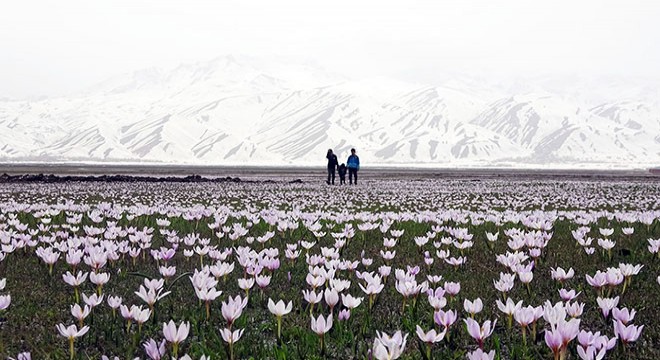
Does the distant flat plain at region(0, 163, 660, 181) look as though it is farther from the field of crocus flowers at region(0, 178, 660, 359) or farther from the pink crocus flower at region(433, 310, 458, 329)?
the pink crocus flower at region(433, 310, 458, 329)

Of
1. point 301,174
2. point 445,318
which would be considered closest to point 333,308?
point 445,318

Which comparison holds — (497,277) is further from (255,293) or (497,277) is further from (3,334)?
(3,334)

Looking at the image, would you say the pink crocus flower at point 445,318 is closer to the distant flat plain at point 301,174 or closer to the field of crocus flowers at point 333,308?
the field of crocus flowers at point 333,308

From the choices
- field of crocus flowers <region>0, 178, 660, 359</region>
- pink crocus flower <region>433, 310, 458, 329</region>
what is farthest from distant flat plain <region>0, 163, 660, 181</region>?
pink crocus flower <region>433, 310, 458, 329</region>

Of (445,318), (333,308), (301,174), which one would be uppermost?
(445,318)

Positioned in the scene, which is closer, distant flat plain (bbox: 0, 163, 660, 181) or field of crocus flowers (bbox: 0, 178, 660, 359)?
field of crocus flowers (bbox: 0, 178, 660, 359)

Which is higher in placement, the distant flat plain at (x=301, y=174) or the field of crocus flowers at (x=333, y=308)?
the field of crocus flowers at (x=333, y=308)

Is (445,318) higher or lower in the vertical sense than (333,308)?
higher

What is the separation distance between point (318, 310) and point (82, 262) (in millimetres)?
3415

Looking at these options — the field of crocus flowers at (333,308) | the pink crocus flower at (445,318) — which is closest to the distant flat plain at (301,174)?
the field of crocus flowers at (333,308)

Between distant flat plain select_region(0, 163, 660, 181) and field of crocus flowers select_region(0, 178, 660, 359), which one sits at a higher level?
field of crocus flowers select_region(0, 178, 660, 359)

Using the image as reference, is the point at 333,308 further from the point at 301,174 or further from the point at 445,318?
the point at 301,174

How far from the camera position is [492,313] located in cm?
467

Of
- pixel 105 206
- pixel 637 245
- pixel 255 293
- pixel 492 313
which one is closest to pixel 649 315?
pixel 492 313
